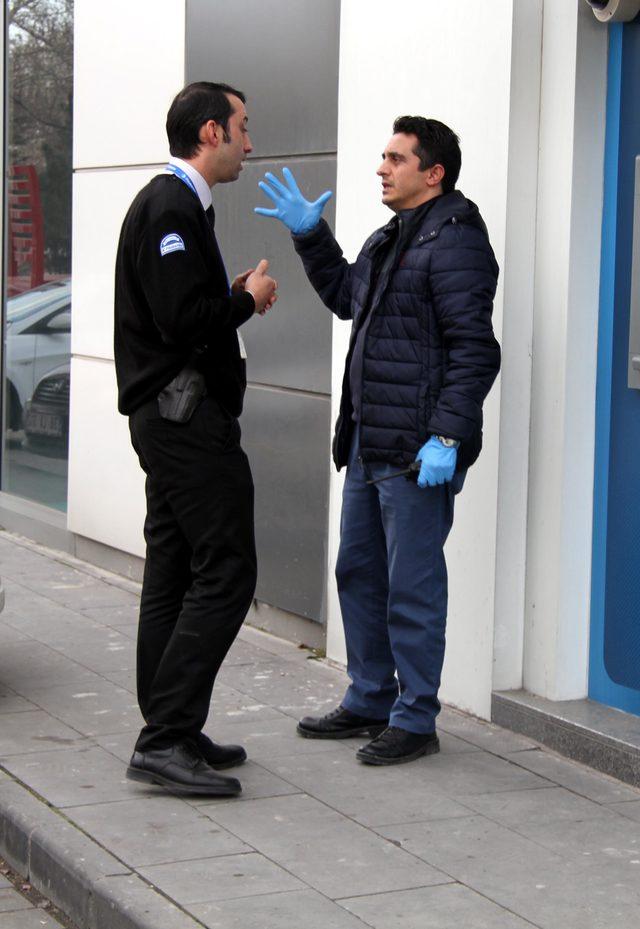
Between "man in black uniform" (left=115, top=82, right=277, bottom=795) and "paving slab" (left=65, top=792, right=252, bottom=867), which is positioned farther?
"man in black uniform" (left=115, top=82, right=277, bottom=795)

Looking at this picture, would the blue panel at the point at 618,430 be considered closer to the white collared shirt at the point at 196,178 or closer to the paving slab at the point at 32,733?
the white collared shirt at the point at 196,178

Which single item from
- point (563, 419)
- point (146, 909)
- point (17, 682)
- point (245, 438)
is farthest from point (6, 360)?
point (146, 909)

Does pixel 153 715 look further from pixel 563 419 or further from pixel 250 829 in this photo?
pixel 563 419

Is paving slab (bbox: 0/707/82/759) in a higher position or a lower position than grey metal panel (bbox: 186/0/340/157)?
lower

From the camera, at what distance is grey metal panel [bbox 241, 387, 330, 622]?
6.82m

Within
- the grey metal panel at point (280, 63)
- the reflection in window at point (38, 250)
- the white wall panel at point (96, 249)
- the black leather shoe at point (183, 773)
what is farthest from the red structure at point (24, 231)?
the black leather shoe at point (183, 773)

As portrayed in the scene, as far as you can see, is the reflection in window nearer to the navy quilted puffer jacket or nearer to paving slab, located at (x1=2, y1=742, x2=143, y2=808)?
paving slab, located at (x1=2, y1=742, x2=143, y2=808)

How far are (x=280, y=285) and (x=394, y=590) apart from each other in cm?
221

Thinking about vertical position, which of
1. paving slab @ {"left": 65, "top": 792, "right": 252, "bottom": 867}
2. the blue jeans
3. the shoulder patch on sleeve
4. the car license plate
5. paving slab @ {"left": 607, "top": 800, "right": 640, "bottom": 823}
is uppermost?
the shoulder patch on sleeve

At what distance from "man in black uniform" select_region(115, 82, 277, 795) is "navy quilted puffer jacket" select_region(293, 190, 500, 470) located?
0.42 metres

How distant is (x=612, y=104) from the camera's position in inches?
211

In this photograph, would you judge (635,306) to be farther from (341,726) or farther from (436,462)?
(341,726)

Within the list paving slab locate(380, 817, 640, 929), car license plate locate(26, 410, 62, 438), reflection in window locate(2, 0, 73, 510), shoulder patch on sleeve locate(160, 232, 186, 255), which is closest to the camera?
paving slab locate(380, 817, 640, 929)

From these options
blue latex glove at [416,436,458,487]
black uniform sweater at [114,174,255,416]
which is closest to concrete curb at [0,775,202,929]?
black uniform sweater at [114,174,255,416]
